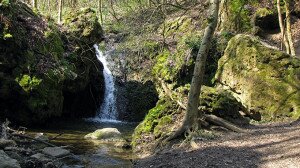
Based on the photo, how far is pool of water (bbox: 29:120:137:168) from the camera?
365 inches

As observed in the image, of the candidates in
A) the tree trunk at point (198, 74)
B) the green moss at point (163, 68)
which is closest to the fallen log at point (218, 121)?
the tree trunk at point (198, 74)

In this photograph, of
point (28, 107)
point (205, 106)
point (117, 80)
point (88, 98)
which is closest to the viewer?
point (205, 106)

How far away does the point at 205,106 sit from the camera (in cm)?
1096

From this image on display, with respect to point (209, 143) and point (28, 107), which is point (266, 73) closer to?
point (209, 143)

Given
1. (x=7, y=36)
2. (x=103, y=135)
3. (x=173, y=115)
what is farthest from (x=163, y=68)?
(x=7, y=36)

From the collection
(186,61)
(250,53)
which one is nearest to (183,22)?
(186,61)

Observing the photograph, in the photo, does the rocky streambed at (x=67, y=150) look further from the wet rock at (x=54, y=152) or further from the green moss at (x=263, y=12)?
the green moss at (x=263, y=12)

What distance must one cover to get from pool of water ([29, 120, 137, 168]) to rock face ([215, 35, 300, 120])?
4.76 metres

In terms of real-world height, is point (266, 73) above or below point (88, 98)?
above

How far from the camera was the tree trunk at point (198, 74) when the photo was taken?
372 inches

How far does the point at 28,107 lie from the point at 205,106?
6.93 m

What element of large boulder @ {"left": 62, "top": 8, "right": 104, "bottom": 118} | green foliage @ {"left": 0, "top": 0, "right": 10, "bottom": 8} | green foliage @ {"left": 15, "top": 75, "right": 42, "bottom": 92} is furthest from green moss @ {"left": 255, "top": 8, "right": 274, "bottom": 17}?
green foliage @ {"left": 0, "top": 0, "right": 10, "bottom": 8}

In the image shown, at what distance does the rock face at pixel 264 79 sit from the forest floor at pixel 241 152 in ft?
6.19

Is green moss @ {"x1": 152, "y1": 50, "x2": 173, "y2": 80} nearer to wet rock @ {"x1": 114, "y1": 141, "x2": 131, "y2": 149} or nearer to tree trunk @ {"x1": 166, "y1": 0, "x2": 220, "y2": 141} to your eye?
wet rock @ {"x1": 114, "y1": 141, "x2": 131, "y2": 149}
